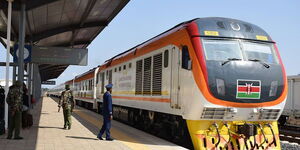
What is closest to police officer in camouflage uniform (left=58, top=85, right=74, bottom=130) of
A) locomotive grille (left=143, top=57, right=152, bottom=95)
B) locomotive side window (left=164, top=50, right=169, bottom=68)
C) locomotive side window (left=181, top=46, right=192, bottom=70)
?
locomotive grille (left=143, top=57, right=152, bottom=95)

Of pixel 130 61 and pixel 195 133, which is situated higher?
pixel 130 61

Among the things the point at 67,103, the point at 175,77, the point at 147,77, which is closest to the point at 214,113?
the point at 175,77

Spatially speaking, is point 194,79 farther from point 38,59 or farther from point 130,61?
point 38,59

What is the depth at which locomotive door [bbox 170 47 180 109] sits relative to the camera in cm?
1041

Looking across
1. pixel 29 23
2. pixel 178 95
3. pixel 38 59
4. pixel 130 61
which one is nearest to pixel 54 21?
pixel 29 23

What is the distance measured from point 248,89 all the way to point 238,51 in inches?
39.8

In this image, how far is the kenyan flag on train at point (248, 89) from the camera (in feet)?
31.2

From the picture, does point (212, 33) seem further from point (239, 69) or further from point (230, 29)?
point (239, 69)

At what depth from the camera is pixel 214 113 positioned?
9.47 m

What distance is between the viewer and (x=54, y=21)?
63.2 feet

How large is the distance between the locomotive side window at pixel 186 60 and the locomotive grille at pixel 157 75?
1.79 meters

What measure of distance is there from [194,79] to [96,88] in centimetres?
1655

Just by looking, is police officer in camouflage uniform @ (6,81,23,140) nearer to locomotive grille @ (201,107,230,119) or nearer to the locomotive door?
the locomotive door

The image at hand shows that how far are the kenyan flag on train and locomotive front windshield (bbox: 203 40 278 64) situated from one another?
0.64 m
